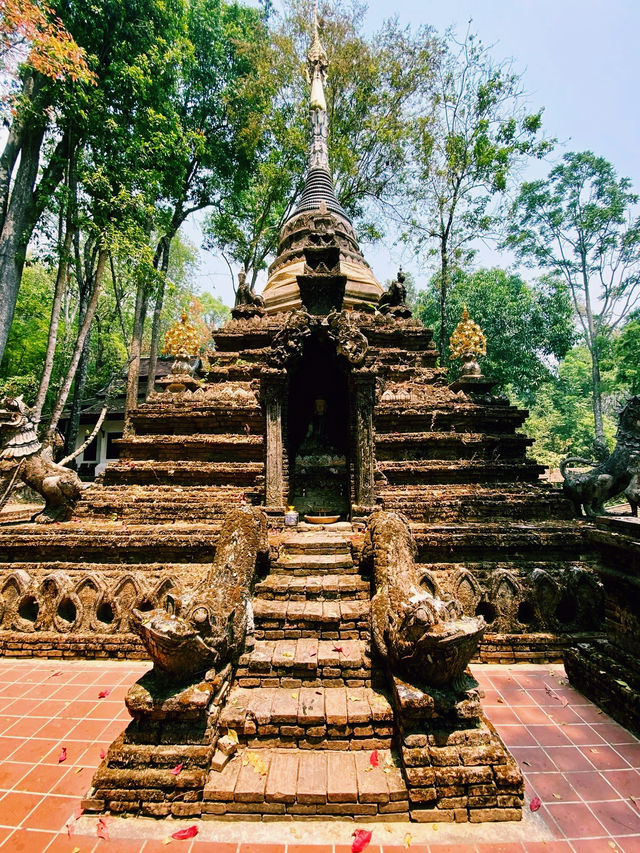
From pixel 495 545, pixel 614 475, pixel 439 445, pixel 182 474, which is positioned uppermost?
pixel 439 445

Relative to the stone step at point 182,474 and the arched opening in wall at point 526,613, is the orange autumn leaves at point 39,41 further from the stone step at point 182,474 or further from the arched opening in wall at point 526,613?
the arched opening in wall at point 526,613

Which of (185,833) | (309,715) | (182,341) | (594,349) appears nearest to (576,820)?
A: (309,715)

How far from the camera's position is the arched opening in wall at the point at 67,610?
5012 millimetres

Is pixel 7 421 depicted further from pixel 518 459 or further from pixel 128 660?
pixel 518 459

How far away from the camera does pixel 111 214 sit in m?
12.5

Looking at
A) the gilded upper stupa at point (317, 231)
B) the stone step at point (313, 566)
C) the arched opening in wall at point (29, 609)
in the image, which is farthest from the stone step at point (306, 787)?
the gilded upper stupa at point (317, 231)

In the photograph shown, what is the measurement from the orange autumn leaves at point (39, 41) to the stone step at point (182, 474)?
31.6 feet

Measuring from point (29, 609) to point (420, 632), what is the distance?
5.00m

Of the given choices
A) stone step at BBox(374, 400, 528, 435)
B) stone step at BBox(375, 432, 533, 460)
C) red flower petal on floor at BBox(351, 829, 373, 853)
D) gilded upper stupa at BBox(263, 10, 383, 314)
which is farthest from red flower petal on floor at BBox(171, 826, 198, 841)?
gilded upper stupa at BBox(263, 10, 383, 314)

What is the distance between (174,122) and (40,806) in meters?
17.6

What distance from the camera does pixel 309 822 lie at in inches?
102

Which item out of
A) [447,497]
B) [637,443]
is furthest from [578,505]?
[447,497]

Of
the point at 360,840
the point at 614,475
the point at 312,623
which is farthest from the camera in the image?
the point at 614,475

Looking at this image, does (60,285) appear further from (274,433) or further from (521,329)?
(521,329)
